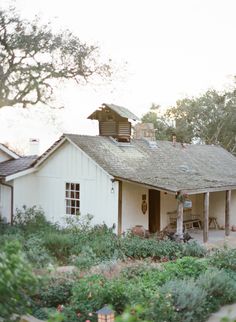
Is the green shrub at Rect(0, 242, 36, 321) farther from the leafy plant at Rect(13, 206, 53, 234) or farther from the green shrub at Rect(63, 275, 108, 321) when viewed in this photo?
the leafy plant at Rect(13, 206, 53, 234)

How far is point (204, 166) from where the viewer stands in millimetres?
22031

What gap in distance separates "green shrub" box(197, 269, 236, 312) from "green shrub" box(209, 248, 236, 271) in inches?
49.2

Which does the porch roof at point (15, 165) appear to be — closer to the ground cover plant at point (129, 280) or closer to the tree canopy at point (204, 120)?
the ground cover plant at point (129, 280)

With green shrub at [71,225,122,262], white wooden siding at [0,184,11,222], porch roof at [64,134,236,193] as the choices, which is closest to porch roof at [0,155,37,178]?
white wooden siding at [0,184,11,222]

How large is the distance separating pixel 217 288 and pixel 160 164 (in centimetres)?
1064

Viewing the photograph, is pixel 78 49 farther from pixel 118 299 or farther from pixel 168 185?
pixel 118 299

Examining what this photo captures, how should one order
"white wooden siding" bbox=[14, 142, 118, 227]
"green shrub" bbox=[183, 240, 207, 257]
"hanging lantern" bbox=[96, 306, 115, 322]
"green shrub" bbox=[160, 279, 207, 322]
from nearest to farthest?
"hanging lantern" bbox=[96, 306, 115, 322] → "green shrub" bbox=[160, 279, 207, 322] → "green shrub" bbox=[183, 240, 207, 257] → "white wooden siding" bbox=[14, 142, 118, 227]

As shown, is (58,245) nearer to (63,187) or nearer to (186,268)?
(63,187)

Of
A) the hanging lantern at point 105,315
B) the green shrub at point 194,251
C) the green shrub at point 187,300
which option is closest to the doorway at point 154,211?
the green shrub at point 194,251

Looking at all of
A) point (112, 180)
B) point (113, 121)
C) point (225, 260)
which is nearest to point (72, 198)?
point (112, 180)

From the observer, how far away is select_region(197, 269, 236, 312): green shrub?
9180 millimetres

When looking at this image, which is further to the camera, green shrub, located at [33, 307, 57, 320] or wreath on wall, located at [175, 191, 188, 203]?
wreath on wall, located at [175, 191, 188, 203]

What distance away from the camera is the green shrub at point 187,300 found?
811 centimetres

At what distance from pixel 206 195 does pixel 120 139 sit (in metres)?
4.76
